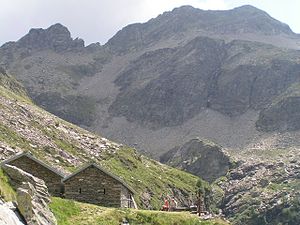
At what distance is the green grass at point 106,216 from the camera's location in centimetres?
3647

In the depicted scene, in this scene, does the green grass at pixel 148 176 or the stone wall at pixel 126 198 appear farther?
the green grass at pixel 148 176

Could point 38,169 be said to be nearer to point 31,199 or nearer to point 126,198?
point 126,198

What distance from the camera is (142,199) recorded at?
5330 inches

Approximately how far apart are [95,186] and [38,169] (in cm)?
595

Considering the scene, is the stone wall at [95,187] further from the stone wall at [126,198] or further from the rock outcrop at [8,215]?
the rock outcrop at [8,215]

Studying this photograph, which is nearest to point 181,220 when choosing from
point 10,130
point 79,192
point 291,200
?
point 79,192

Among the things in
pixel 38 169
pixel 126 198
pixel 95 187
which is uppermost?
pixel 38 169

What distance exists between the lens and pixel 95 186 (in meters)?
53.0

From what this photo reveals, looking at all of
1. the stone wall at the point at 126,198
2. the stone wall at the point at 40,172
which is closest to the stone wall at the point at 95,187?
the stone wall at the point at 126,198

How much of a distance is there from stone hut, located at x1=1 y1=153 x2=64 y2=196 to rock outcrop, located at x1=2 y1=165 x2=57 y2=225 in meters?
14.0

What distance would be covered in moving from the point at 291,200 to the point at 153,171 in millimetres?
51066

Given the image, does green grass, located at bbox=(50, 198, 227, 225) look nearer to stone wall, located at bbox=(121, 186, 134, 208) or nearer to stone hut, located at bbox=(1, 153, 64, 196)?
stone hut, located at bbox=(1, 153, 64, 196)

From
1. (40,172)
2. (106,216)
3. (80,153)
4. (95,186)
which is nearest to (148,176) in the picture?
(80,153)

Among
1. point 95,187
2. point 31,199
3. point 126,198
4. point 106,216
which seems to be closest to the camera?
point 31,199
